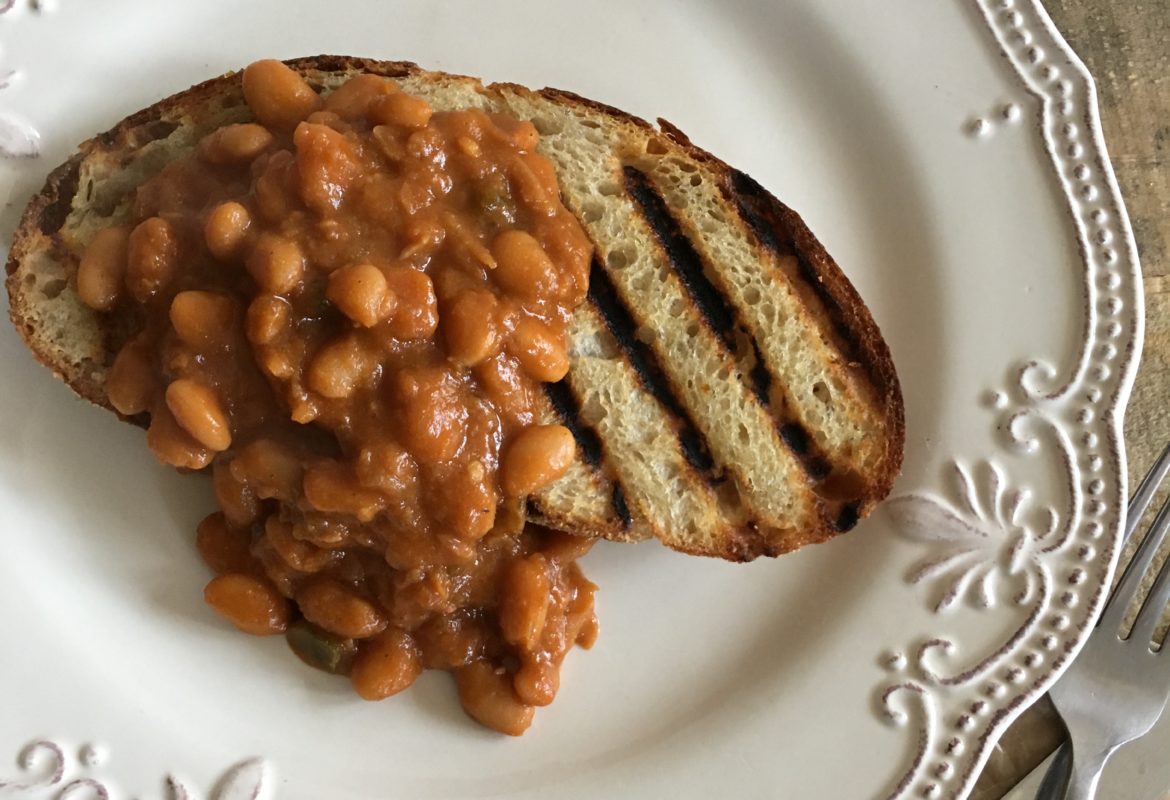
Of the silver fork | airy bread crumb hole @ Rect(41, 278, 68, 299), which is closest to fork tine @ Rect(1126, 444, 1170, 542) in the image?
the silver fork

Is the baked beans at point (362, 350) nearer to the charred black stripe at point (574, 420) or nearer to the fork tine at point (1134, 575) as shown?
the charred black stripe at point (574, 420)

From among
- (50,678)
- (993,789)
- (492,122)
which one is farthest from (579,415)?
(993,789)

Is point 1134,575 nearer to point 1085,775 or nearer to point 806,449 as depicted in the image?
point 1085,775

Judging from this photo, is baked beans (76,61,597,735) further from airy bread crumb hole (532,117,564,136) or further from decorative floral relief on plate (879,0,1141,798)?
decorative floral relief on plate (879,0,1141,798)

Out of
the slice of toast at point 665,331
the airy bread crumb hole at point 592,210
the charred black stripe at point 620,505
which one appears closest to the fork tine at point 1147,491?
the slice of toast at point 665,331

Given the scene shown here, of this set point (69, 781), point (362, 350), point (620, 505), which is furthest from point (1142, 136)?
point (69, 781)

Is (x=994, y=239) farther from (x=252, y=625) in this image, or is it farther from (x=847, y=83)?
(x=252, y=625)
